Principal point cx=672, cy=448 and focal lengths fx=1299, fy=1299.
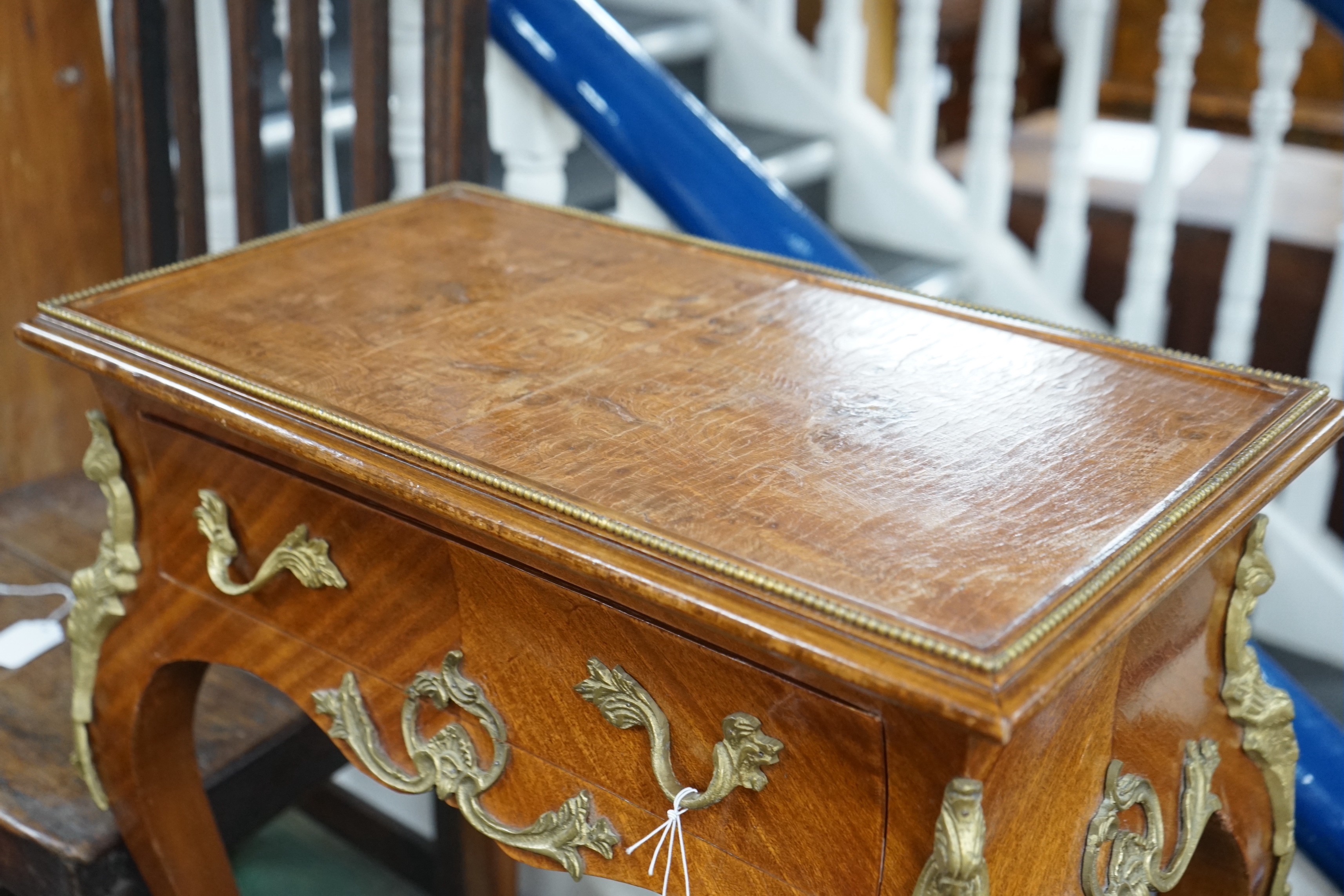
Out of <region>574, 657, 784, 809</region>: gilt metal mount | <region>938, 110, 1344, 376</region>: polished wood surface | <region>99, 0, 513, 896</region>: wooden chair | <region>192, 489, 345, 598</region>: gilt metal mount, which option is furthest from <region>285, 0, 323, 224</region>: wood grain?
<region>938, 110, 1344, 376</region>: polished wood surface

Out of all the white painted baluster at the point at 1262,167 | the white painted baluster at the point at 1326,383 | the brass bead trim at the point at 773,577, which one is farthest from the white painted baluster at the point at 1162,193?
the brass bead trim at the point at 773,577

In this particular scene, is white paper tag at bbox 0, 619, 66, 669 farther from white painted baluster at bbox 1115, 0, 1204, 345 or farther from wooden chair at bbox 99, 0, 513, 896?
white painted baluster at bbox 1115, 0, 1204, 345

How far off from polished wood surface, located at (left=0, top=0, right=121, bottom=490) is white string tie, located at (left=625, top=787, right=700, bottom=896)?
1084 mm

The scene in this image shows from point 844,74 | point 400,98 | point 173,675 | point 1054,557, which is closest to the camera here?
point 1054,557

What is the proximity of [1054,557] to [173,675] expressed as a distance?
0.72m

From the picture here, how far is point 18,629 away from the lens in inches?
51.6

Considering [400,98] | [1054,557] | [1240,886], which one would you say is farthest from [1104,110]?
[1054,557]

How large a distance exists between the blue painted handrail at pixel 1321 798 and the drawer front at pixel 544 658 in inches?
20.3

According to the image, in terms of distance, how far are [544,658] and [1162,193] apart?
4.19 feet

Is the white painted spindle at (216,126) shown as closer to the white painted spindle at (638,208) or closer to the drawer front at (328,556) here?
the white painted spindle at (638,208)

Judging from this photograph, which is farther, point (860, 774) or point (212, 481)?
point (212, 481)

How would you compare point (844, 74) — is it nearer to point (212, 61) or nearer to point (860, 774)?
point (212, 61)

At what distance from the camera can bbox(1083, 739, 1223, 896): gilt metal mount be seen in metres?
0.70

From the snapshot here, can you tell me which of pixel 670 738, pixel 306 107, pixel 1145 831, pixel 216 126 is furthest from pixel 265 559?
pixel 216 126
